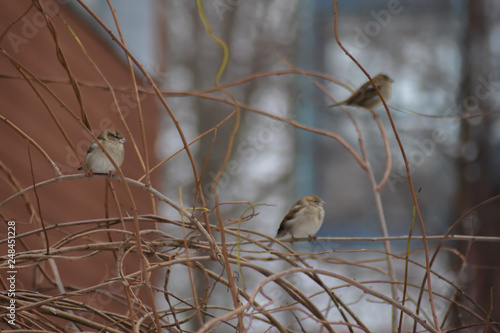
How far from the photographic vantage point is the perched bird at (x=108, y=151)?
2961 mm

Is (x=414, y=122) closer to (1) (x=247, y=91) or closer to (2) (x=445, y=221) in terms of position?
(2) (x=445, y=221)

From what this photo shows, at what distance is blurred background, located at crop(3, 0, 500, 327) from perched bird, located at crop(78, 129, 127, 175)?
455cm

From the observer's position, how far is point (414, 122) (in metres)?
9.04

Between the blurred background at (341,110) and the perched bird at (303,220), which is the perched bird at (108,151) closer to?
the perched bird at (303,220)

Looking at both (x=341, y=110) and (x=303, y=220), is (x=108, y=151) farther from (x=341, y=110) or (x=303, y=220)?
(x=341, y=110)

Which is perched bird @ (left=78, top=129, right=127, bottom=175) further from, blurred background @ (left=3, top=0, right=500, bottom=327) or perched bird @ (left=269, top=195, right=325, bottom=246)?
blurred background @ (left=3, top=0, right=500, bottom=327)

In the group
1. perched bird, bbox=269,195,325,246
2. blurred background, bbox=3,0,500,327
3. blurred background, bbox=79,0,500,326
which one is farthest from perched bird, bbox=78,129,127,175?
blurred background, bbox=79,0,500,326

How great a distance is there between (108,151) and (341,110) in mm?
6710

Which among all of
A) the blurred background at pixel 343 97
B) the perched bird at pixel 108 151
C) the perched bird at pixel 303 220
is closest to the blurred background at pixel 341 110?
the blurred background at pixel 343 97

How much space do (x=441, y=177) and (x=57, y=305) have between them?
901cm

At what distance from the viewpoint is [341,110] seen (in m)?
9.41

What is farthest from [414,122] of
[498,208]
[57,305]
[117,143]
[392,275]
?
[57,305]

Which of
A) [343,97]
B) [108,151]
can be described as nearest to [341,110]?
[343,97]

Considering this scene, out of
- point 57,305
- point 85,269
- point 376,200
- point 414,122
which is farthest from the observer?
point 414,122
